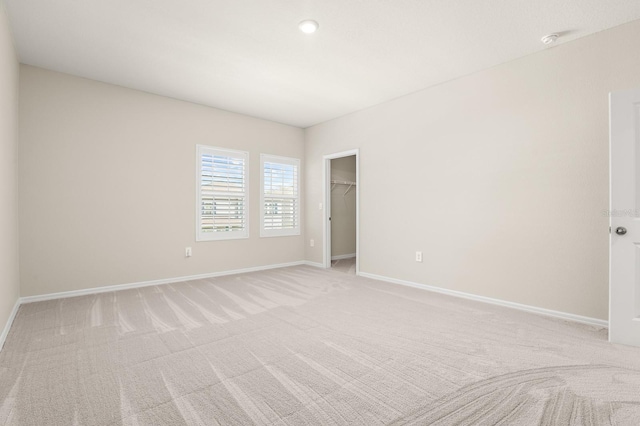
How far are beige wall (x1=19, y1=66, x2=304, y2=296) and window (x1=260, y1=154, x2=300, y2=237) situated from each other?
26.7 inches

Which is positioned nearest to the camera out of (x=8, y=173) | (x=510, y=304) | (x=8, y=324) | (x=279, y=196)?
(x=8, y=324)

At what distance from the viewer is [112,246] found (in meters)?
3.85

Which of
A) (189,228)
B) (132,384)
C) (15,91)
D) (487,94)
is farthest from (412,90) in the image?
(15,91)

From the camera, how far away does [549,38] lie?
109 inches

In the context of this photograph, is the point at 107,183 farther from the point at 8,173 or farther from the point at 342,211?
the point at 342,211

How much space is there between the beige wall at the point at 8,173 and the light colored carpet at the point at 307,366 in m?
0.33

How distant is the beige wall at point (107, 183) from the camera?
340 centimetres

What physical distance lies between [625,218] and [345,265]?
3994 millimetres

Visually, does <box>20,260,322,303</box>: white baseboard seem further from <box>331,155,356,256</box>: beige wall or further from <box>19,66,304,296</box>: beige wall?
<box>331,155,356,256</box>: beige wall

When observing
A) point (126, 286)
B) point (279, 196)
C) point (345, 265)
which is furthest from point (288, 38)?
point (345, 265)

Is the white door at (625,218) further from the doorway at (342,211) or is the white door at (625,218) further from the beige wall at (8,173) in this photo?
the beige wall at (8,173)

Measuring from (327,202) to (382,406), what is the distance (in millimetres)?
4151

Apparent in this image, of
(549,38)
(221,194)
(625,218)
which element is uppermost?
(549,38)

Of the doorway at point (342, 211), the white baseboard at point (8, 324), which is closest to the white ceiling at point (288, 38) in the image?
the doorway at point (342, 211)
